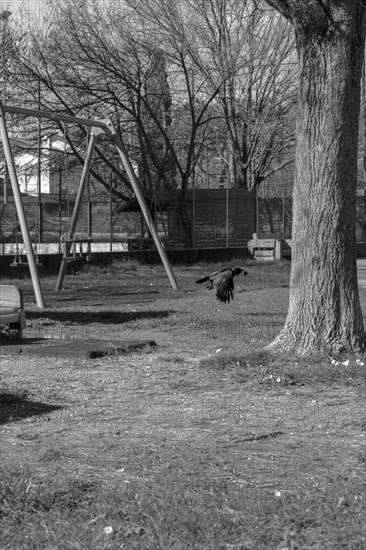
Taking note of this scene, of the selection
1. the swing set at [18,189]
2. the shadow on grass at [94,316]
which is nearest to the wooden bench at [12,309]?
the shadow on grass at [94,316]

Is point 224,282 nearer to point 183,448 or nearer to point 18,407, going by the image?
point 18,407

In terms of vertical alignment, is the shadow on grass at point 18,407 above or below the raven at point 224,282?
below

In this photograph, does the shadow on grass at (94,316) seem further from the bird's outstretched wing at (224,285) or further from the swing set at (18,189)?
the bird's outstretched wing at (224,285)

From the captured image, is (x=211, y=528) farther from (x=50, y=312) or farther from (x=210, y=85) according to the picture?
(x=210, y=85)

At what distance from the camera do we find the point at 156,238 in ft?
58.7

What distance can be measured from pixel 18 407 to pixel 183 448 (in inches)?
66.6

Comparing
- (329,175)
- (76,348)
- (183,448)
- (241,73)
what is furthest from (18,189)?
(241,73)

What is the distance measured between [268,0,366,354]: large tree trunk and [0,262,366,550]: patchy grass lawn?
1.19 ft

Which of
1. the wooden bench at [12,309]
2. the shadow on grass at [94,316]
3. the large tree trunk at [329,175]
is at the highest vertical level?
the large tree trunk at [329,175]

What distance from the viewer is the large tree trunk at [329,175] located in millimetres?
8047

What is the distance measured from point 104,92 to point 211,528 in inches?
972

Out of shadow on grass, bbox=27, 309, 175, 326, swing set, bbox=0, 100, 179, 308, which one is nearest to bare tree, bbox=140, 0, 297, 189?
swing set, bbox=0, 100, 179, 308

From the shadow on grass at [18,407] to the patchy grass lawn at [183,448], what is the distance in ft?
0.04

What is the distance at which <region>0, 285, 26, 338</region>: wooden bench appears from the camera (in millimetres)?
9755
